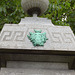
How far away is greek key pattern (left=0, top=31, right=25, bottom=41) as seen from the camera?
2.57 metres

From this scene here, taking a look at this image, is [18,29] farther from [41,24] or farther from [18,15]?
[18,15]

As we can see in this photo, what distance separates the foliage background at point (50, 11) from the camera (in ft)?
22.1

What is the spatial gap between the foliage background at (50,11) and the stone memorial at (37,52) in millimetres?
3980

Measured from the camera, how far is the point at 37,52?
2.40 metres

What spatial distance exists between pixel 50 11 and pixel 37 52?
5440mm

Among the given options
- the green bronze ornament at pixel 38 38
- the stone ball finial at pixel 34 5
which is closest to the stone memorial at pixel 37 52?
the green bronze ornament at pixel 38 38

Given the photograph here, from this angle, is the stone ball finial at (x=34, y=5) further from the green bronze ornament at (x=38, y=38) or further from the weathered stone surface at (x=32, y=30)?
the green bronze ornament at (x=38, y=38)

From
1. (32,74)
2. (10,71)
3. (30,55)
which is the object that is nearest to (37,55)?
(30,55)

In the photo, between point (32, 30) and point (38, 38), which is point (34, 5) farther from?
point (38, 38)

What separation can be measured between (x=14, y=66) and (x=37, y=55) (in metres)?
0.47

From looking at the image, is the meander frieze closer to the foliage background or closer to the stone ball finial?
the stone ball finial

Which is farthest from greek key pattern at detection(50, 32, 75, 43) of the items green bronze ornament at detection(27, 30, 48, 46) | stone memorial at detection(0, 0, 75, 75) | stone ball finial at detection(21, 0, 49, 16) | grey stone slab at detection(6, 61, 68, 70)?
stone ball finial at detection(21, 0, 49, 16)

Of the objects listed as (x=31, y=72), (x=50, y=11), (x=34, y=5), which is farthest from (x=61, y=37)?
(x=50, y=11)

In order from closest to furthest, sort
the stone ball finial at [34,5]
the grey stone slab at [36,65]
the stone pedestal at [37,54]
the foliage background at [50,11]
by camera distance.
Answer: the stone pedestal at [37,54]
the grey stone slab at [36,65]
the stone ball finial at [34,5]
the foliage background at [50,11]
